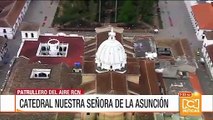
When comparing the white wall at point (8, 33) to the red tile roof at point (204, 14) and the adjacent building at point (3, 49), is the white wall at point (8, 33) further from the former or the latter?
the red tile roof at point (204, 14)

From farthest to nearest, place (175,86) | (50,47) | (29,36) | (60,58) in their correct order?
1. (29,36)
2. (50,47)
3. (60,58)
4. (175,86)

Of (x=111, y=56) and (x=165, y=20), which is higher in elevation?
(x=165, y=20)

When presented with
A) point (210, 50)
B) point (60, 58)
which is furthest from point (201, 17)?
point (60, 58)

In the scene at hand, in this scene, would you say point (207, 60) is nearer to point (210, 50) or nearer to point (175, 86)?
point (210, 50)

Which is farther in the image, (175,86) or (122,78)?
(175,86)

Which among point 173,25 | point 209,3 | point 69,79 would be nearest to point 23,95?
point 69,79

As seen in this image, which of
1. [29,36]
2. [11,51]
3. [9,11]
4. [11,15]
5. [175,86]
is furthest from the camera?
[9,11]
